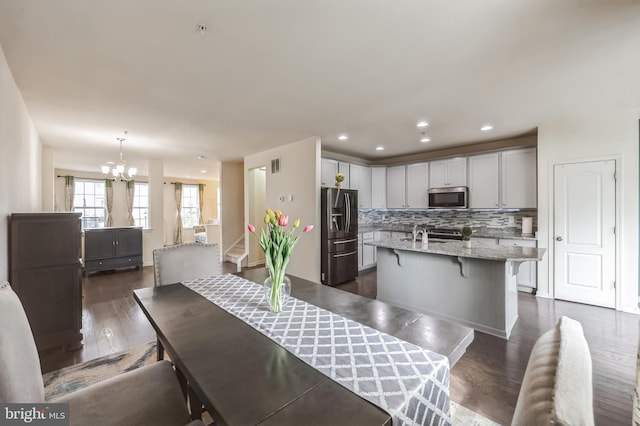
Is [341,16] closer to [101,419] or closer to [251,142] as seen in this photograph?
[101,419]

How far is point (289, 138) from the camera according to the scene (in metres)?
4.60

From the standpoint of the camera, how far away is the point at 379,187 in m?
6.20

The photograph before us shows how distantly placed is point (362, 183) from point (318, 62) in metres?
3.93

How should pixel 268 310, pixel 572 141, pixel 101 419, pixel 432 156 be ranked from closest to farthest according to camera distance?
pixel 101 419 < pixel 268 310 < pixel 572 141 < pixel 432 156

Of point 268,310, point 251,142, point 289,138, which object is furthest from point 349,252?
point 268,310

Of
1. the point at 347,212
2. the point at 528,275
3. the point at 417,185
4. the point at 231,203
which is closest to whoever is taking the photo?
the point at 528,275

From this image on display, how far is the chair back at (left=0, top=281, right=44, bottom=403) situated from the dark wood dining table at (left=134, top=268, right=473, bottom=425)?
0.40m

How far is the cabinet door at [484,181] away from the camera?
4.69 meters

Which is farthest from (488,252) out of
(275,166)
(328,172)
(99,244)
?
(99,244)

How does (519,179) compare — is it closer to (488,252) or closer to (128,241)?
(488,252)

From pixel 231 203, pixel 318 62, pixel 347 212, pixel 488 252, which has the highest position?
pixel 318 62

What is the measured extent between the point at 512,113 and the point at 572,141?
108 centimetres

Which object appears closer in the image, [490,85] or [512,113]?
[490,85]

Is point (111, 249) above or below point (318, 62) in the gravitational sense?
below
